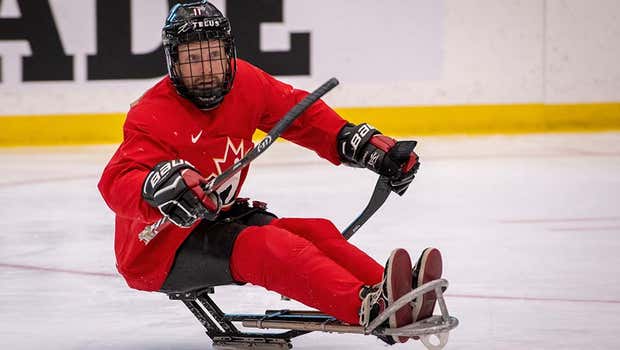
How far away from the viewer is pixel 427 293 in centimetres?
279

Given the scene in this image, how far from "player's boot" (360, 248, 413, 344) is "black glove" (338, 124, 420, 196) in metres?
0.45

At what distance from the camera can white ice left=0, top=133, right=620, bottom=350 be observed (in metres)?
3.44

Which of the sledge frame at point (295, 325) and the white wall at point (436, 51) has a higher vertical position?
the sledge frame at point (295, 325)

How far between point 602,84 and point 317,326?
6.61m

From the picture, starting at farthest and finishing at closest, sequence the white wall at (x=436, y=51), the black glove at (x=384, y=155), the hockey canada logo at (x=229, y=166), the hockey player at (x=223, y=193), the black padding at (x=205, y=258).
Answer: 1. the white wall at (x=436, y=51)
2. the black glove at (x=384, y=155)
3. the hockey canada logo at (x=229, y=166)
4. the black padding at (x=205, y=258)
5. the hockey player at (x=223, y=193)

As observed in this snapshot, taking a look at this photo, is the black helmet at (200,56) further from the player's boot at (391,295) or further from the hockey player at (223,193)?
the player's boot at (391,295)

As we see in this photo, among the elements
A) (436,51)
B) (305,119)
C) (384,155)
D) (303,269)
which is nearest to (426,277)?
(303,269)

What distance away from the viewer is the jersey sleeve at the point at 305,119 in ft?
10.9

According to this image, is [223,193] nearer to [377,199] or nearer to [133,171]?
[133,171]

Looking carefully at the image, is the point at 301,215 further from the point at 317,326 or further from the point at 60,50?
the point at 60,50

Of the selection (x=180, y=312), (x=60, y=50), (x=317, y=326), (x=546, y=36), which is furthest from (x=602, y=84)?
(x=317, y=326)

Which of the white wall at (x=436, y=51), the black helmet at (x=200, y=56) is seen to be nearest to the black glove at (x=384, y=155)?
the black helmet at (x=200, y=56)

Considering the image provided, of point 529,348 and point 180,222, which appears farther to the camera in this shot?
point 529,348

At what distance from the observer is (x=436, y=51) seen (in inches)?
352
